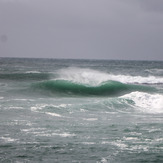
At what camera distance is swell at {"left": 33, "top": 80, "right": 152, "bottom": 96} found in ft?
93.2

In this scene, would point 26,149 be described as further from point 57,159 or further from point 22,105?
point 22,105

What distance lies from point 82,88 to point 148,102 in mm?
9268

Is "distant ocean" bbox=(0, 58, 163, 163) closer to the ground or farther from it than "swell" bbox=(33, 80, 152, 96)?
closer to the ground

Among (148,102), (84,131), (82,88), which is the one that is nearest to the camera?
(84,131)

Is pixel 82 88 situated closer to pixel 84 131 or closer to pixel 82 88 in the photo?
pixel 82 88

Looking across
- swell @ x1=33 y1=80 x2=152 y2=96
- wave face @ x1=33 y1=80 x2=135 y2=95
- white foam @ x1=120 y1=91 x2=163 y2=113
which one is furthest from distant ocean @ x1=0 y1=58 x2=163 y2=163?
wave face @ x1=33 y1=80 x2=135 y2=95

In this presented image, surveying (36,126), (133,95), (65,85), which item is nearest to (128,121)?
(36,126)

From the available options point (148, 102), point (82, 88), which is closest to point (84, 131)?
point (148, 102)

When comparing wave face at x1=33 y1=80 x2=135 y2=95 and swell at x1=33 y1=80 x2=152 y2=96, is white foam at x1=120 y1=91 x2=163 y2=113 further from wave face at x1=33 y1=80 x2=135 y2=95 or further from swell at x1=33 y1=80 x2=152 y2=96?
wave face at x1=33 y1=80 x2=135 y2=95

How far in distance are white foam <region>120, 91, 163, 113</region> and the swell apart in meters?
6.27

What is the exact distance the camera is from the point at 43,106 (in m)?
18.5

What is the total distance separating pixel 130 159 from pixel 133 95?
1316 centimetres

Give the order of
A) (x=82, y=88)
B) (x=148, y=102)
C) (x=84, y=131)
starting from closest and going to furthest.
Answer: (x=84, y=131) < (x=148, y=102) < (x=82, y=88)

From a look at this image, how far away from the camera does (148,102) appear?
21.5m
